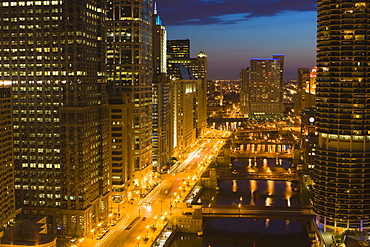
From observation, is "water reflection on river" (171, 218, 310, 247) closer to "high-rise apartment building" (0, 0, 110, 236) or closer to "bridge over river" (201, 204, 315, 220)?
"bridge over river" (201, 204, 315, 220)

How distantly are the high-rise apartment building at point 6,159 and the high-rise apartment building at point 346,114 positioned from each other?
5808 centimetres

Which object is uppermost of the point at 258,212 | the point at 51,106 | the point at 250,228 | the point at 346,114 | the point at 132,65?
the point at 132,65

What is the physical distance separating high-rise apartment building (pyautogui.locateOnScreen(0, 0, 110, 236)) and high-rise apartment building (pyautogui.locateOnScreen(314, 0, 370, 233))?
152ft

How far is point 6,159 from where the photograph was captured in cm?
8981

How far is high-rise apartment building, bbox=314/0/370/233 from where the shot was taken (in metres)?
98.1

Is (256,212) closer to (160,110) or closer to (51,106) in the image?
(51,106)

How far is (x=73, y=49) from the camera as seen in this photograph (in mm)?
97312

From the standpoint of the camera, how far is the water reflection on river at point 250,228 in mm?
105625

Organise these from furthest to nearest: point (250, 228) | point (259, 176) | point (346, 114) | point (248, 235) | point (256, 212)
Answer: point (259, 176) → point (250, 228) → point (256, 212) → point (248, 235) → point (346, 114)

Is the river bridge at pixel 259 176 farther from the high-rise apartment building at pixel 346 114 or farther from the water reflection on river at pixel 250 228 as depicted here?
the high-rise apartment building at pixel 346 114

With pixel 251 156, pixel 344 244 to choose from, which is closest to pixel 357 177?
pixel 344 244

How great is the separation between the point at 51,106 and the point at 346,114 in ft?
183

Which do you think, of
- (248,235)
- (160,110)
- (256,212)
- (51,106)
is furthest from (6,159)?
(160,110)

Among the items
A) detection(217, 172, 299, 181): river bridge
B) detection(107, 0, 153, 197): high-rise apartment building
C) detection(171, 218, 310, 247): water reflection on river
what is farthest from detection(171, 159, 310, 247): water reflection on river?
detection(107, 0, 153, 197): high-rise apartment building
